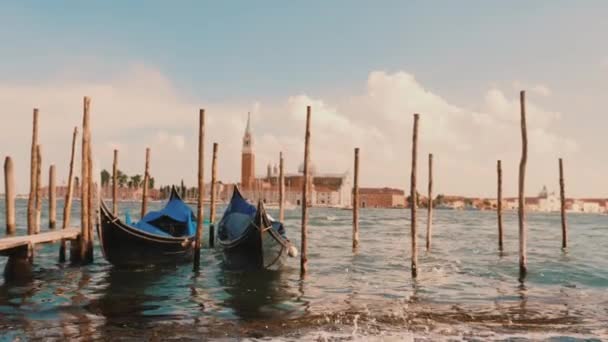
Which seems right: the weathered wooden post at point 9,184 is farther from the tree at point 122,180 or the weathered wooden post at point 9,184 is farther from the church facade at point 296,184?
the tree at point 122,180

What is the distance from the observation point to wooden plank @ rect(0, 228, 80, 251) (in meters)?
11.9

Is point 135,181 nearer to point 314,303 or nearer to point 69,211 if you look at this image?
point 69,211

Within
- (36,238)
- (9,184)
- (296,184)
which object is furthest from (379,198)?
(36,238)

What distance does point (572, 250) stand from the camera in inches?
928

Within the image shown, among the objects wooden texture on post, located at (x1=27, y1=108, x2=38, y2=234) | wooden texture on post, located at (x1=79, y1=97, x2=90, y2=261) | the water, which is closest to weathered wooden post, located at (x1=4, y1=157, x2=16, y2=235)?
wooden texture on post, located at (x1=27, y1=108, x2=38, y2=234)

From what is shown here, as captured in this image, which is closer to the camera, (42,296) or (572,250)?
(42,296)

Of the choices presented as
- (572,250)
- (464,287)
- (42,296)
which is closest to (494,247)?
(572,250)

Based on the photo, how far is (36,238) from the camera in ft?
43.0

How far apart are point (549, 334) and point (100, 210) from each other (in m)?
10.0

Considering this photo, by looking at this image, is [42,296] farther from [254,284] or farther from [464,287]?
[464,287]

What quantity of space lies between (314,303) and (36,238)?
6.72m

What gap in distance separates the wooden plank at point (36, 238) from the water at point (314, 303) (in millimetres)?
839

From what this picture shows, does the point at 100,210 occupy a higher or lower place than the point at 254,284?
higher

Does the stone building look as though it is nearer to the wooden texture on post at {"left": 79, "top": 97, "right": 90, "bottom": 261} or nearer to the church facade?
the church facade
